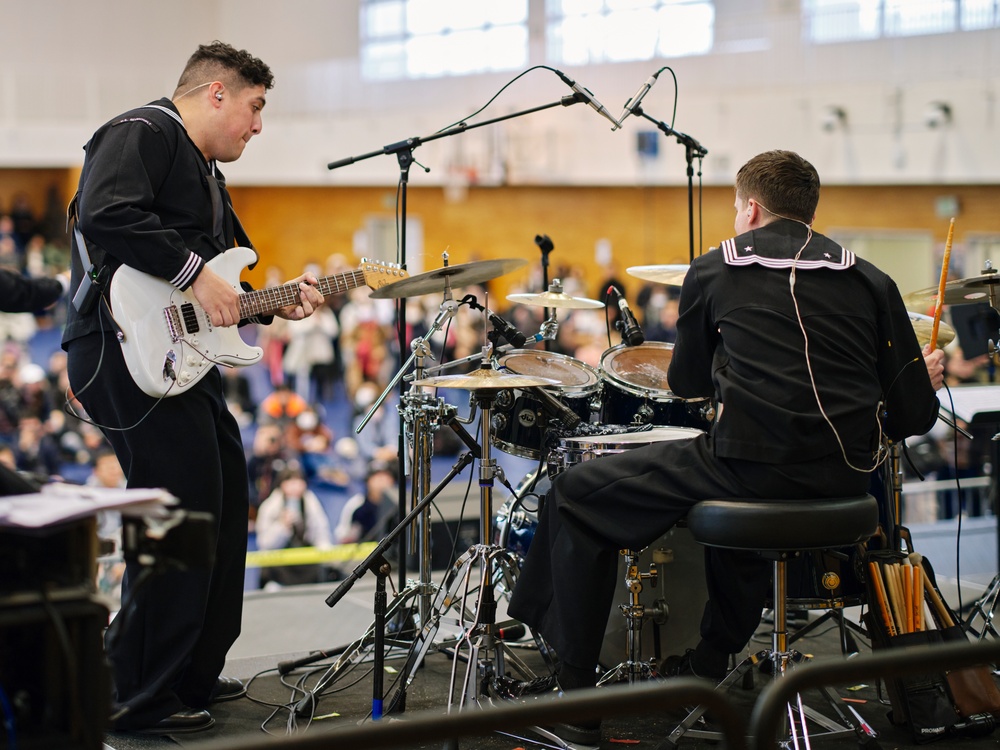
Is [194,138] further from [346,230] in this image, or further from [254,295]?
[346,230]

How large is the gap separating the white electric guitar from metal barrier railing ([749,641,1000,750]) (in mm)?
1925

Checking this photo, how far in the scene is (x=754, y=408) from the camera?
2.77 m

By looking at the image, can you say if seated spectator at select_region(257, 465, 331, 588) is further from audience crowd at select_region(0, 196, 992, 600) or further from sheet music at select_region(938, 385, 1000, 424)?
sheet music at select_region(938, 385, 1000, 424)

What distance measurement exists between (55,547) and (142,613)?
135 cm

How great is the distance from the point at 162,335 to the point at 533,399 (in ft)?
4.12

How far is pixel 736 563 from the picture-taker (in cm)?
305

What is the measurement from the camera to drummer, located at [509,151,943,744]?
2779 millimetres

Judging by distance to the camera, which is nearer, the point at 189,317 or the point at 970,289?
the point at 189,317

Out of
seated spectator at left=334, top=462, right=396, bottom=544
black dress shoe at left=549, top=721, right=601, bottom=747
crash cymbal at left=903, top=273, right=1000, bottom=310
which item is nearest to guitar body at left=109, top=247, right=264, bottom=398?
black dress shoe at left=549, top=721, right=601, bottom=747

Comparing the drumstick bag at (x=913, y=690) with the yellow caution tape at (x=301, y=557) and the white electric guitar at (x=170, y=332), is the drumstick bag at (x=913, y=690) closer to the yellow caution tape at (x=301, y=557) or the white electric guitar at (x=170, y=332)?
the white electric guitar at (x=170, y=332)

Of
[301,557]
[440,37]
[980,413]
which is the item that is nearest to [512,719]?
[980,413]

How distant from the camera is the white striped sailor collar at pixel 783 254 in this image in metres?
2.85

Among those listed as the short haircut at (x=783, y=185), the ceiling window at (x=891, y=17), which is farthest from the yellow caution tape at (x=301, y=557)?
the ceiling window at (x=891, y=17)

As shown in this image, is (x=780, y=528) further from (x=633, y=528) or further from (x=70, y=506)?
(x=70, y=506)
